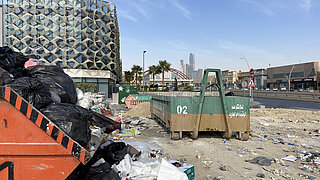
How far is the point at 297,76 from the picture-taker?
69.3 m

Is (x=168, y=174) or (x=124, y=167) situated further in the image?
(x=124, y=167)

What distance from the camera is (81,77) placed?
136ft

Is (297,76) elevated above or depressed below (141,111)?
above

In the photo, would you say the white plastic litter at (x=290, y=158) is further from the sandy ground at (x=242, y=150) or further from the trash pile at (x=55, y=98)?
the trash pile at (x=55, y=98)

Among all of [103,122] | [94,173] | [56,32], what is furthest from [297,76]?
[94,173]

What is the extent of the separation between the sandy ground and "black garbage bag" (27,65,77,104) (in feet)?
9.75

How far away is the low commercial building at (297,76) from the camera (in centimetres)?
6280

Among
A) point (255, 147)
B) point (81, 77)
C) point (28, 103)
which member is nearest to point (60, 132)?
point (28, 103)

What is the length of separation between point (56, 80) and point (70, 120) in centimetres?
114

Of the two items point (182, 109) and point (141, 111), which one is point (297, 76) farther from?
point (182, 109)

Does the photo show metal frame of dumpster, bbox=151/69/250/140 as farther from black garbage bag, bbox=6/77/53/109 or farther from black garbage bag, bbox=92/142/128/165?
black garbage bag, bbox=6/77/53/109

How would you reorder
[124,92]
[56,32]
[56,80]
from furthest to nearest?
[56,32], [124,92], [56,80]

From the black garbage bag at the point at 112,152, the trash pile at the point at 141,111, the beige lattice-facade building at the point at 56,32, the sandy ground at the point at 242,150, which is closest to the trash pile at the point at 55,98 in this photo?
the black garbage bag at the point at 112,152

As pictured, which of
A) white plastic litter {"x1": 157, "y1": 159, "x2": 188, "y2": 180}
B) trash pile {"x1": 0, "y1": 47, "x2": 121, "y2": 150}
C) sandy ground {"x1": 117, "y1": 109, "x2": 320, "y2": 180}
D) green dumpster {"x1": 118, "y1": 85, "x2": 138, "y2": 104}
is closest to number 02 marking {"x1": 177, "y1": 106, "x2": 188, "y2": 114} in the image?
sandy ground {"x1": 117, "y1": 109, "x2": 320, "y2": 180}
